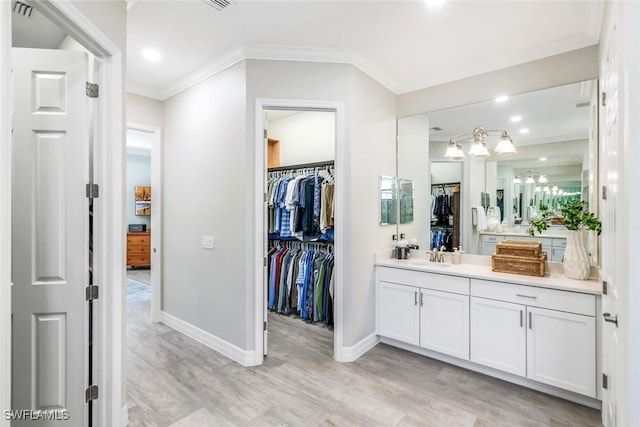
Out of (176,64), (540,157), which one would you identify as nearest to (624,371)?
(540,157)

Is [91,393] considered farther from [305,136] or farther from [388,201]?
[305,136]

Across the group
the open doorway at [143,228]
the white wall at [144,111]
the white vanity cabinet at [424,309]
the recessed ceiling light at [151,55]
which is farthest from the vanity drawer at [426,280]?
the white wall at [144,111]

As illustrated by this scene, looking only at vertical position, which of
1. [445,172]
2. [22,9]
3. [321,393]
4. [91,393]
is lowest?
[321,393]

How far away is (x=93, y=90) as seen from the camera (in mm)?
1805

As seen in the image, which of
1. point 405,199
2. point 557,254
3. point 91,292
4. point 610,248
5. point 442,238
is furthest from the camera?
point 405,199

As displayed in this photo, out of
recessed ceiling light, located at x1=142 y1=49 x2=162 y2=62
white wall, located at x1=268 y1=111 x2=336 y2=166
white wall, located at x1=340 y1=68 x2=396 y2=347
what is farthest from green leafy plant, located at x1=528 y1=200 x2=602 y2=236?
recessed ceiling light, located at x1=142 y1=49 x2=162 y2=62

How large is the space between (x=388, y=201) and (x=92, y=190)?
2.60 meters

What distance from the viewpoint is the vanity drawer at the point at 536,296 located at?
2141 millimetres

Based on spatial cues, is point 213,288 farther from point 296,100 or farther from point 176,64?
point 176,64

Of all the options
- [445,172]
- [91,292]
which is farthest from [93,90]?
[445,172]

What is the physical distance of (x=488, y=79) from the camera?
296cm

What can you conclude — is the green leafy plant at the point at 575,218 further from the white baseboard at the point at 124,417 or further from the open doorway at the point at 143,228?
the open doorway at the point at 143,228

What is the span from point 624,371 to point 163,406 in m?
2.61

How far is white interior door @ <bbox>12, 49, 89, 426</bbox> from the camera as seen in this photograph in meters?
1.66
